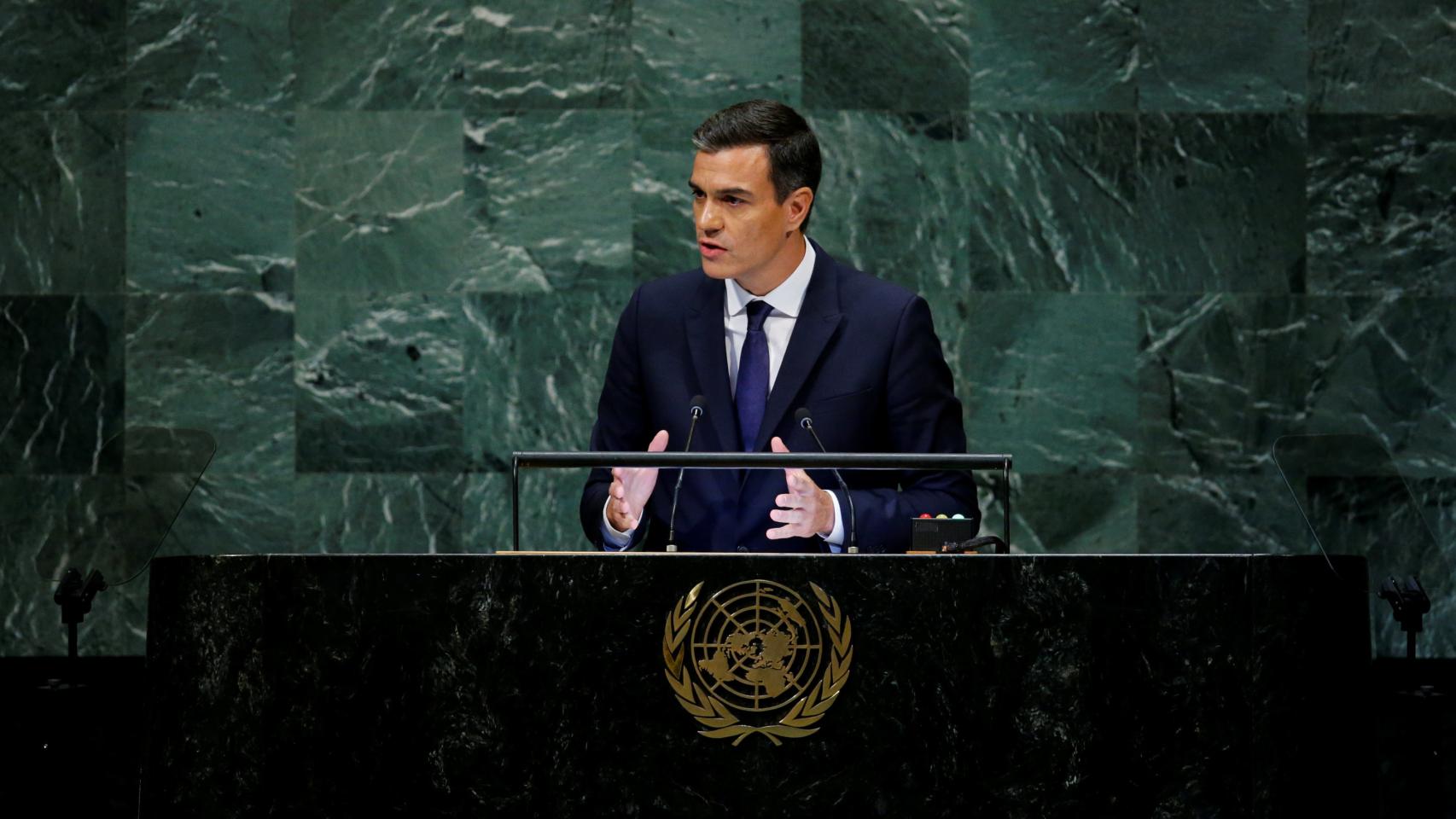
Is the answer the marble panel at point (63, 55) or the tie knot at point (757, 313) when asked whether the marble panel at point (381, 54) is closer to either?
the marble panel at point (63, 55)

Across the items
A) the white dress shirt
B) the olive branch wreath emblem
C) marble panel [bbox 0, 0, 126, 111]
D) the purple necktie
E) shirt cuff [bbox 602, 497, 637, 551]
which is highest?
marble panel [bbox 0, 0, 126, 111]

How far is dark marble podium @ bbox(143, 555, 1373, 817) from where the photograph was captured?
2553mm

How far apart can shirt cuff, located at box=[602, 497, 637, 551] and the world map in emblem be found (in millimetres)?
731

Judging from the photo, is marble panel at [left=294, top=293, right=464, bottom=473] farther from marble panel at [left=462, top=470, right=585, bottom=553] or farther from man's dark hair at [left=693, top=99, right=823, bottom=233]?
man's dark hair at [left=693, top=99, right=823, bottom=233]

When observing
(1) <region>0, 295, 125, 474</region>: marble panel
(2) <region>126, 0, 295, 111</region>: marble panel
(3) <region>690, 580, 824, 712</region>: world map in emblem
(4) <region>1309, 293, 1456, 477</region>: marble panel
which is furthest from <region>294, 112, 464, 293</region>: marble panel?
(3) <region>690, 580, 824, 712</region>: world map in emblem

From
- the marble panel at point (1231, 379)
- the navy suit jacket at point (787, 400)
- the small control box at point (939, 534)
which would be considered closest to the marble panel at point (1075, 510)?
the marble panel at point (1231, 379)

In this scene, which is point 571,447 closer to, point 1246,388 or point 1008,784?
point 1246,388

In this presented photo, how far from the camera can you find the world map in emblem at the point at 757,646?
8.45 feet

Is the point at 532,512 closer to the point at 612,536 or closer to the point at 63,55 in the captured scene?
the point at 63,55

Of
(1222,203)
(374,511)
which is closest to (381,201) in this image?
(374,511)

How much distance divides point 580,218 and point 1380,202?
9.33 ft

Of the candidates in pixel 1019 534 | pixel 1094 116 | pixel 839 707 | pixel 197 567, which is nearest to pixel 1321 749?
pixel 839 707

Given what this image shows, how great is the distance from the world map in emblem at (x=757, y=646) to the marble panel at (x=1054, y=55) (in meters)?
3.54

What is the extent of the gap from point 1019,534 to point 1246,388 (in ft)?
3.13
